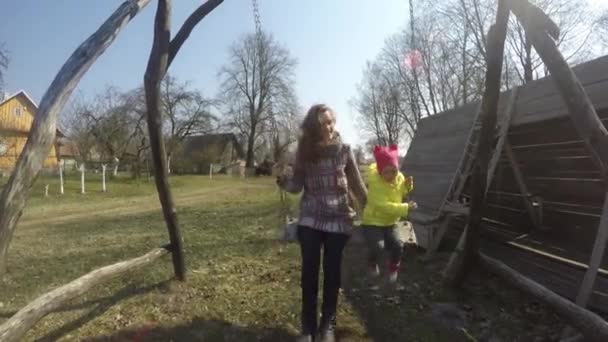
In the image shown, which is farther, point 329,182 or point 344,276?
point 344,276

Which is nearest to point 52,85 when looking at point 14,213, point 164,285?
point 14,213

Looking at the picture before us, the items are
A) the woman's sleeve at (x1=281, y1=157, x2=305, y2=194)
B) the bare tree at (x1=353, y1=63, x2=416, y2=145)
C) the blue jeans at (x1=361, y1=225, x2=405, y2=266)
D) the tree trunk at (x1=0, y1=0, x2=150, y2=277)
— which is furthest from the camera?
the bare tree at (x1=353, y1=63, x2=416, y2=145)

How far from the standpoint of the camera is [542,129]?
6180 mm

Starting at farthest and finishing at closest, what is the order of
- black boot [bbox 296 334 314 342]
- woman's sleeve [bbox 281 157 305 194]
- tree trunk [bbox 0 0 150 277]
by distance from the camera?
woman's sleeve [bbox 281 157 305 194], black boot [bbox 296 334 314 342], tree trunk [bbox 0 0 150 277]

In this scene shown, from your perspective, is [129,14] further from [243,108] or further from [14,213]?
[243,108]

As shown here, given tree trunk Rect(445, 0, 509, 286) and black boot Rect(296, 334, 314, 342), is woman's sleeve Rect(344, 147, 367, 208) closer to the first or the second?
black boot Rect(296, 334, 314, 342)

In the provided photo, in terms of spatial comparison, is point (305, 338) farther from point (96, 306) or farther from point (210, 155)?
point (210, 155)

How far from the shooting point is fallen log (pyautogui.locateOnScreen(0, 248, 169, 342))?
2889 mm

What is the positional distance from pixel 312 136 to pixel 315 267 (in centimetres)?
103

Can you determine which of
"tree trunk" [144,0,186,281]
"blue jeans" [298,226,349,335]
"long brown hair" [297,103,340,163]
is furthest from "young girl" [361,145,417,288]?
"tree trunk" [144,0,186,281]

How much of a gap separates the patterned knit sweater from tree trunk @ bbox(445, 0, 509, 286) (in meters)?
1.69

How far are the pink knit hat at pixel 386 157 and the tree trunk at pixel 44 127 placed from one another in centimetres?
295

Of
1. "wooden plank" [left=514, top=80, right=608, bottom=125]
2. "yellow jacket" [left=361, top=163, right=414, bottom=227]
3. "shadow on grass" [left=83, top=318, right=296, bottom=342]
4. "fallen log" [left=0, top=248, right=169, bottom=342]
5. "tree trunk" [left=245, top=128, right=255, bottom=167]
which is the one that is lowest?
"shadow on grass" [left=83, top=318, right=296, bottom=342]

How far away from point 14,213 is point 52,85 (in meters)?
0.93
